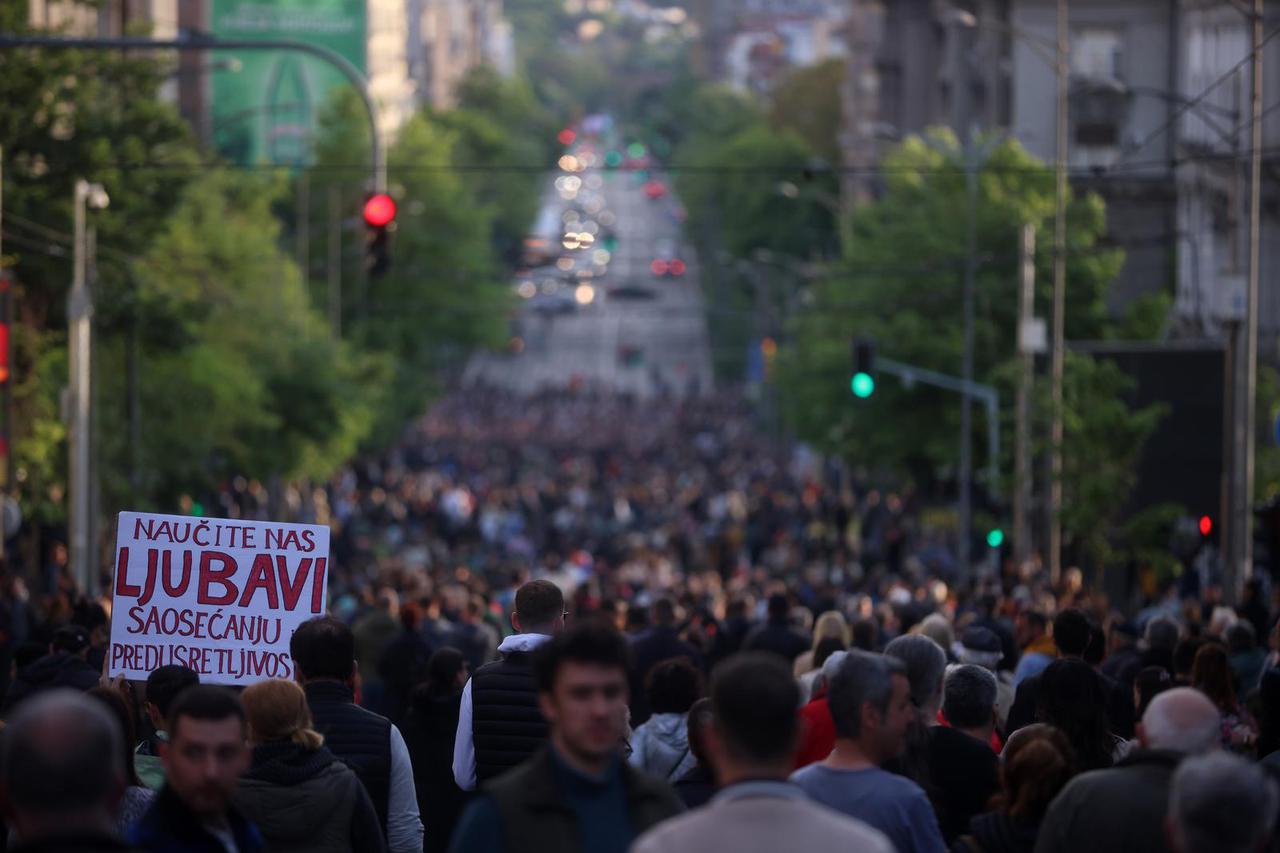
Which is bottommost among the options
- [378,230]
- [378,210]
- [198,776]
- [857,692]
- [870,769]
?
[870,769]

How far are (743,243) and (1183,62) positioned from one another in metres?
51.8

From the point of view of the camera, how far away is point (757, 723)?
20.1ft

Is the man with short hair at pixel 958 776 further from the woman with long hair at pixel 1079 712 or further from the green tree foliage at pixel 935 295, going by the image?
the green tree foliage at pixel 935 295

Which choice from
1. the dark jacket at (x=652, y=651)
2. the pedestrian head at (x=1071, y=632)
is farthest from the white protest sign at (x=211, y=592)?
the dark jacket at (x=652, y=651)

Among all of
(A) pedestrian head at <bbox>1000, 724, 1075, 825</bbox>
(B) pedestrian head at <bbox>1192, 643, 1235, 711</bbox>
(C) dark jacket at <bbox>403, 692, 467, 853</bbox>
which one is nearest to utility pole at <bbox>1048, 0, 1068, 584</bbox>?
(C) dark jacket at <bbox>403, 692, 467, 853</bbox>

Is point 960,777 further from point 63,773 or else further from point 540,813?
point 63,773

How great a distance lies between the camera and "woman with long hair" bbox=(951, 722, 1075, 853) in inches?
324

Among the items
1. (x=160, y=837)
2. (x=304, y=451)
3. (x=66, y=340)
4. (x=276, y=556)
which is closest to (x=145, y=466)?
(x=66, y=340)

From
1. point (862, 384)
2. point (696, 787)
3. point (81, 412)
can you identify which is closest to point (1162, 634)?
point (696, 787)

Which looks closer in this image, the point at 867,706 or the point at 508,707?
the point at 867,706

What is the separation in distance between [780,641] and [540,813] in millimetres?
11369

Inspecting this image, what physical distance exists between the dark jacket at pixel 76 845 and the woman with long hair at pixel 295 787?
2.52 meters

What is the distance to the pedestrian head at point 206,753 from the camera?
6945mm

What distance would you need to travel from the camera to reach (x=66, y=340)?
39.4 meters
